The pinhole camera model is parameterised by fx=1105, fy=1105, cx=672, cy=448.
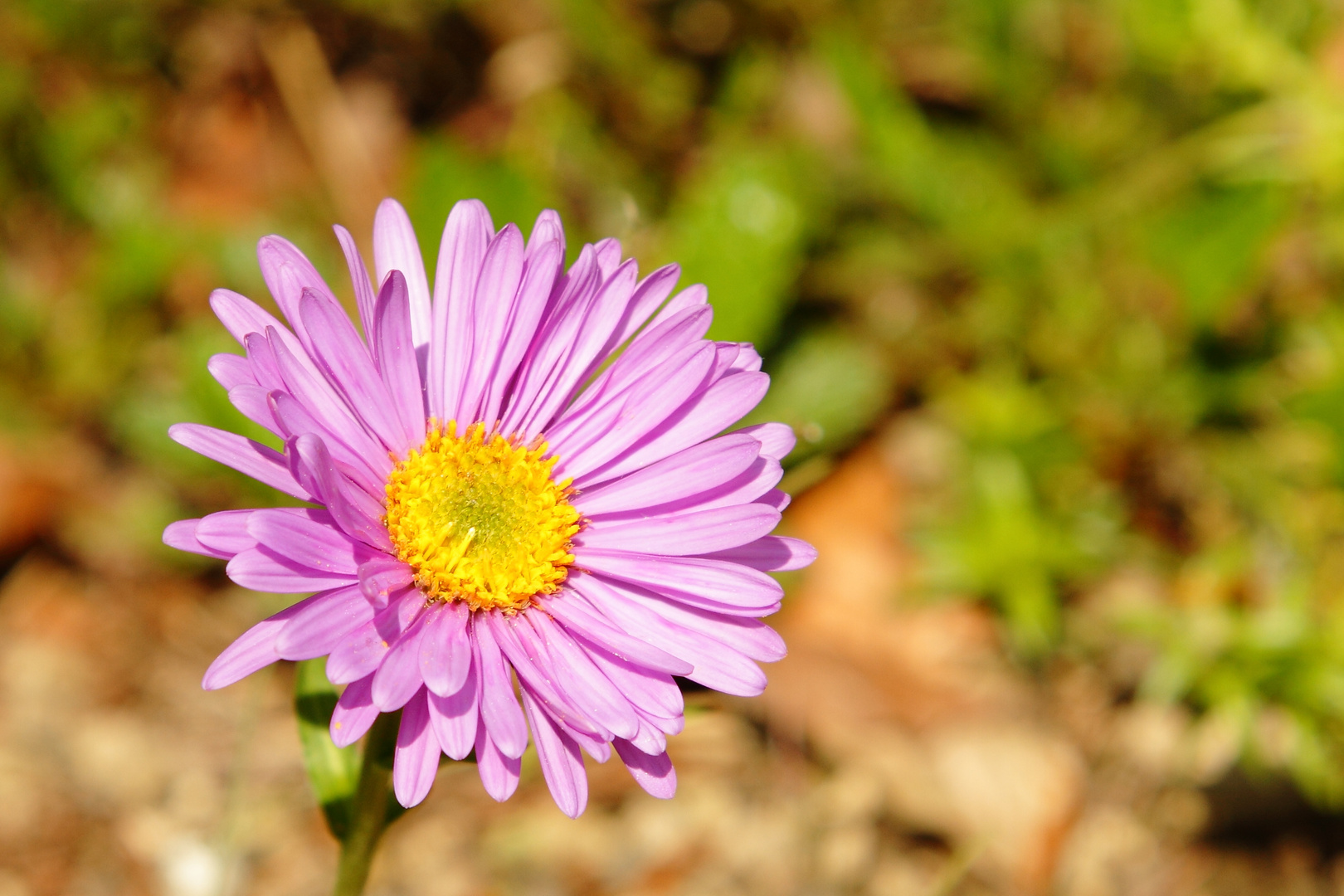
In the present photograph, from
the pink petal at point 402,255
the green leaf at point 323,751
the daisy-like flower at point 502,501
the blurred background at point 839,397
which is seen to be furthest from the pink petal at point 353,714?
the blurred background at point 839,397

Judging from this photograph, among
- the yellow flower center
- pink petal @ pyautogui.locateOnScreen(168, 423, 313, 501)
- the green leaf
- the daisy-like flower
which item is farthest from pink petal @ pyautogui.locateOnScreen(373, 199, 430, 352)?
the green leaf

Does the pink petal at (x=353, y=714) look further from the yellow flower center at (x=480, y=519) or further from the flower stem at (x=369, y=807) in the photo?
Answer: the yellow flower center at (x=480, y=519)

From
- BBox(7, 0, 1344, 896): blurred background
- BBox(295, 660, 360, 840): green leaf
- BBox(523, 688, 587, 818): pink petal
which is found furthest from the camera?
BBox(7, 0, 1344, 896): blurred background

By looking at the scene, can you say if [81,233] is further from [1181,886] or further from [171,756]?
[1181,886]

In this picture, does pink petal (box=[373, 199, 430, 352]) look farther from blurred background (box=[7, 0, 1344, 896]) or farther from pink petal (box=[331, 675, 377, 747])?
blurred background (box=[7, 0, 1344, 896])

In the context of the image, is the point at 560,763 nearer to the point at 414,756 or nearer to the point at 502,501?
the point at 414,756

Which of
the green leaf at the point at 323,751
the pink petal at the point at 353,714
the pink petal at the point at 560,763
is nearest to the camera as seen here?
the pink petal at the point at 353,714
